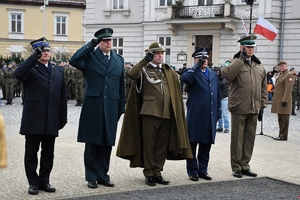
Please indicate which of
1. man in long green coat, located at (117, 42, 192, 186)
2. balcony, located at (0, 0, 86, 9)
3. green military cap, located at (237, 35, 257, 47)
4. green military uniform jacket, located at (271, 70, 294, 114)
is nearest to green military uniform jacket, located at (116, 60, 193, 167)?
man in long green coat, located at (117, 42, 192, 186)

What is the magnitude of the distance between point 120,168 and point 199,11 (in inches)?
945

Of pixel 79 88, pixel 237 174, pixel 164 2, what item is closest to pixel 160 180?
pixel 237 174

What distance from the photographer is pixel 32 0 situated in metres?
52.9

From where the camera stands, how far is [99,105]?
7238 mm

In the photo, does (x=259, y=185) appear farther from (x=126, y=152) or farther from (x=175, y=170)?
(x=126, y=152)

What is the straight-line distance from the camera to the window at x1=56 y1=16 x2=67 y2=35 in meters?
54.8

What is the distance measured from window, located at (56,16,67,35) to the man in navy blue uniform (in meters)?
48.5

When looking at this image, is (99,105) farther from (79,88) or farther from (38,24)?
(38,24)

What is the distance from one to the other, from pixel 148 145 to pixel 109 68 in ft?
4.12

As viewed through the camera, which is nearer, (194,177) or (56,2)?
(194,177)

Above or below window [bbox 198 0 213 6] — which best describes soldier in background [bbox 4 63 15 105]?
below

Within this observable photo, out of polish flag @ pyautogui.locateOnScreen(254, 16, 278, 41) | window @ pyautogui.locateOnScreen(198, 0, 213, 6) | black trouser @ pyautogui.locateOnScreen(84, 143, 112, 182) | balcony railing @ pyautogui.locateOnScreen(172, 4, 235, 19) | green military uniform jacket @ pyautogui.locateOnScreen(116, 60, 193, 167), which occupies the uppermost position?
window @ pyautogui.locateOnScreen(198, 0, 213, 6)

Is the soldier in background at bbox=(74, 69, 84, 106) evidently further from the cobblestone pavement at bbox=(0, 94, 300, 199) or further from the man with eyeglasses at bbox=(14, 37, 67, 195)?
the man with eyeglasses at bbox=(14, 37, 67, 195)

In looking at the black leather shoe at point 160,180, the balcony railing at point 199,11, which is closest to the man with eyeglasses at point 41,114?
the black leather shoe at point 160,180
